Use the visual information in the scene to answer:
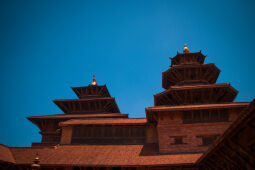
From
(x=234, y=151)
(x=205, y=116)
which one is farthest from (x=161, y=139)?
(x=234, y=151)

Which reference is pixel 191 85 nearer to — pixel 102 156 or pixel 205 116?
pixel 205 116

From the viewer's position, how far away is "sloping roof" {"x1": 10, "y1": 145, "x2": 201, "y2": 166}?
48.6 ft

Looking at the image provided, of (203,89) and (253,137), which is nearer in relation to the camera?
(253,137)

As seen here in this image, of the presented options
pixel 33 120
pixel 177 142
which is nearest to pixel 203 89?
pixel 177 142

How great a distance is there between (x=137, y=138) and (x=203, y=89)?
8.68m

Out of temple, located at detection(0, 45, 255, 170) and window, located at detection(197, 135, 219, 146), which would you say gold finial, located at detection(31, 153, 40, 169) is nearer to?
temple, located at detection(0, 45, 255, 170)

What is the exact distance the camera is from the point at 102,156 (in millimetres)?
16484

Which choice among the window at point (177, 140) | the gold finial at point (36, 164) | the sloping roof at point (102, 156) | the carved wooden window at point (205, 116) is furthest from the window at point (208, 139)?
the gold finial at point (36, 164)

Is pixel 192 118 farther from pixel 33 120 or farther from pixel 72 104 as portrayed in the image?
pixel 33 120

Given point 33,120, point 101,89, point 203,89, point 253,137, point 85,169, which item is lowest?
point 85,169

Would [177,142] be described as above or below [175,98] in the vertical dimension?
below

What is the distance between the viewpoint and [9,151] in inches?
738

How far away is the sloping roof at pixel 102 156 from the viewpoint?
14802 millimetres

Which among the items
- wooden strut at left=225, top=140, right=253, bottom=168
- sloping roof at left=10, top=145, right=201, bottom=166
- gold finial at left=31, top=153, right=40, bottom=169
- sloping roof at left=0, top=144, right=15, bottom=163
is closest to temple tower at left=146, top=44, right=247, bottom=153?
sloping roof at left=10, top=145, right=201, bottom=166
